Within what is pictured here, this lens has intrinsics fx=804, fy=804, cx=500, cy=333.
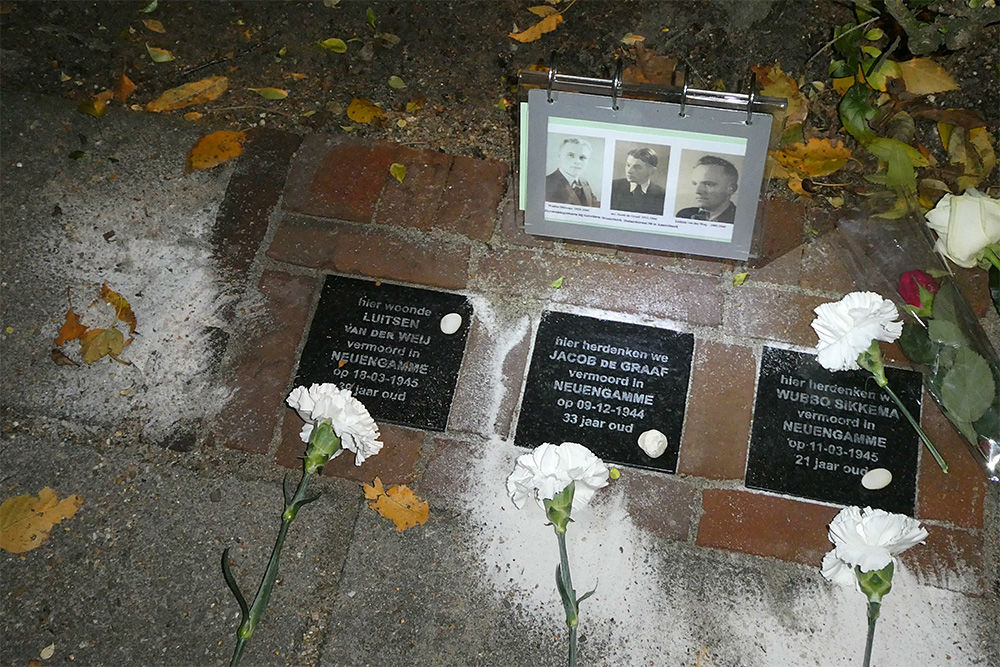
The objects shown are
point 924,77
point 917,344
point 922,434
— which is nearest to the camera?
Answer: point 922,434

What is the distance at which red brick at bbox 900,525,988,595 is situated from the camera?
1.70 metres

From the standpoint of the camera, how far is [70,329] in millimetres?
1986

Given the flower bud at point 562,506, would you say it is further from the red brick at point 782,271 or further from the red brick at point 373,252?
the red brick at point 782,271

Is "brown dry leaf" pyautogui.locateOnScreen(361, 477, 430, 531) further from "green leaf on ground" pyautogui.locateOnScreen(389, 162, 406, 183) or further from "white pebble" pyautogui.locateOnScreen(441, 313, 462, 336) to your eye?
"green leaf on ground" pyautogui.locateOnScreen(389, 162, 406, 183)

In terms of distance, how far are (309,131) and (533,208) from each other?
725 mm

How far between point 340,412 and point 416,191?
29.1 inches

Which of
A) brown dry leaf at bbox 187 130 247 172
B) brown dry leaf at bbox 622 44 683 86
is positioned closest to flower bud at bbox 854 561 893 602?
brown dry leaf at bbox 622 44 683 86

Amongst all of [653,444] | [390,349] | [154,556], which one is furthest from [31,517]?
[653,444]

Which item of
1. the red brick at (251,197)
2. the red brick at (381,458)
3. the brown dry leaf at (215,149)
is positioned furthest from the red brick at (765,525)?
the brown dry leaf at (215,149)

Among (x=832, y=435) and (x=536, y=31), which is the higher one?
(x=536, y=31)

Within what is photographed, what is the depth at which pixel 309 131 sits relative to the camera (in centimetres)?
223

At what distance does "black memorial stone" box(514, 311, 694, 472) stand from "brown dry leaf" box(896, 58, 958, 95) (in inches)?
38.3

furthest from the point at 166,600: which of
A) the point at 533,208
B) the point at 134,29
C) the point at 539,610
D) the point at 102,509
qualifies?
the point at 134,29

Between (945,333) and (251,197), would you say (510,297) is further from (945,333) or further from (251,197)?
(945,333)
